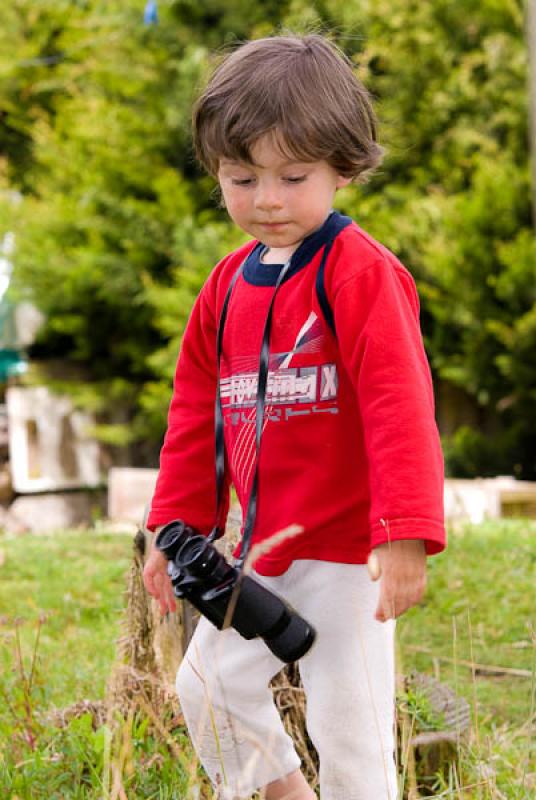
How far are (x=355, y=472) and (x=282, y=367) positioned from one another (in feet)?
0.77

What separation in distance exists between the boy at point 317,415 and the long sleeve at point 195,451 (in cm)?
14

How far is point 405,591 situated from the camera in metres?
1.79

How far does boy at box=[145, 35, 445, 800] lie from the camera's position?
1.85 metres

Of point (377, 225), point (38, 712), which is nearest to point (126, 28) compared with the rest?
point (377, 225)

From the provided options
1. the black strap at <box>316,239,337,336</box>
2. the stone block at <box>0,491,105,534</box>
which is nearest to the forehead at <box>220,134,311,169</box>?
the black strap at <box>316,239,337,336</box>

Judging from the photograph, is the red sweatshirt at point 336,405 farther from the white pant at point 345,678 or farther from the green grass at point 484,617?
the green grass at point 484,617

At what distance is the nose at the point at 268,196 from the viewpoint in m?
1.94

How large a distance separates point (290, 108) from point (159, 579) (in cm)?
99

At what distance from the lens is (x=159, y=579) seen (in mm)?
2266

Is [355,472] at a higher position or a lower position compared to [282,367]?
lower

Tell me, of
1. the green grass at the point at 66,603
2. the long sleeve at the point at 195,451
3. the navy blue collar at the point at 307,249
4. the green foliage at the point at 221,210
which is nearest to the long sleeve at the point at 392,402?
the navy blue collar at the point at 307,249

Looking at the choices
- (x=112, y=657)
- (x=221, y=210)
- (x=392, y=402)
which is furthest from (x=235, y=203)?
(x=221, y=210)

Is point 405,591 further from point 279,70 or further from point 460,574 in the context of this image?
point 460,574

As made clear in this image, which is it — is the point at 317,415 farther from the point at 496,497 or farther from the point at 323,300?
the point at 496,497
